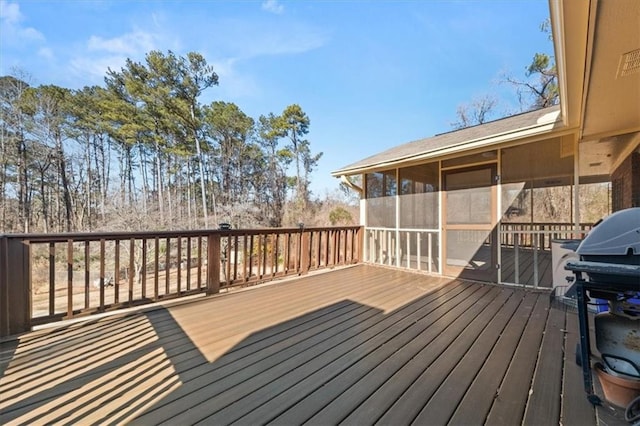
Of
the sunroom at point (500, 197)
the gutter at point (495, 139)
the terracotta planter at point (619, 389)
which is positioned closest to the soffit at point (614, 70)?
the gutter at point (495, 139)

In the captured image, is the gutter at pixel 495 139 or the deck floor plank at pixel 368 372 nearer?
the deck floor plank at pixel 368 372

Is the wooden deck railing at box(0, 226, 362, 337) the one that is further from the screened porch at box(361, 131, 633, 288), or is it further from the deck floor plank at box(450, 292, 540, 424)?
the deck floor plank at box(450, 292, 540, 424)

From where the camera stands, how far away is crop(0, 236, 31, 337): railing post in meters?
2.26

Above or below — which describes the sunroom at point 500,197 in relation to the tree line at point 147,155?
below

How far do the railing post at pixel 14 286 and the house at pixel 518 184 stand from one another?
14.9 ft

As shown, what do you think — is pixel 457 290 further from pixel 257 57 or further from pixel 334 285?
pixel 257 57

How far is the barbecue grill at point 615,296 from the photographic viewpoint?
1335 millimetres

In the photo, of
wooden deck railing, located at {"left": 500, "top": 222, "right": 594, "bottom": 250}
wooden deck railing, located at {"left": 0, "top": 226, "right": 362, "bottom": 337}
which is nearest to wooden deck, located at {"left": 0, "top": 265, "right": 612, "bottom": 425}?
wooden deck railing, located at {"left": 0, "top": 226, "right": 362, "bottom": 337}

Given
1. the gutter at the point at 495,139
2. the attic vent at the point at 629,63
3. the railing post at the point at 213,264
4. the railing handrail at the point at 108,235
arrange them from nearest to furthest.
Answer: the attic vent at the point at 629,63
the railing handrail at the point at 108,235
the gutter at the point at 495,139
the railing post at the point at 213,264

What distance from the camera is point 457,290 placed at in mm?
3797

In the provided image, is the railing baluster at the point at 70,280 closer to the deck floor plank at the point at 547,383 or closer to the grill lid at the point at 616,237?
the deck floor plank at the point at 547,383

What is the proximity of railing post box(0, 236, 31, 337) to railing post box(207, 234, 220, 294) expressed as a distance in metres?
1.64

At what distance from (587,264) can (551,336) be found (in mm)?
1371

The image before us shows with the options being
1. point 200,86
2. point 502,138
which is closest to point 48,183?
point 200,86
